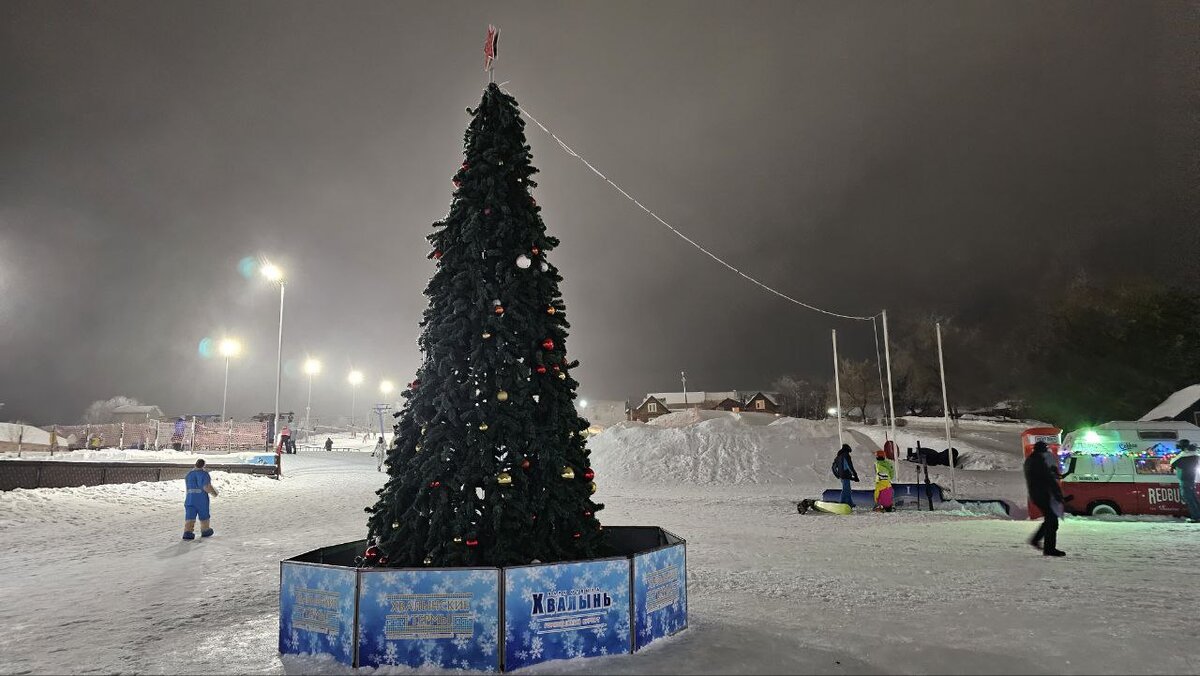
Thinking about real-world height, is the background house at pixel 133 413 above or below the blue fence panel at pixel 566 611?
above

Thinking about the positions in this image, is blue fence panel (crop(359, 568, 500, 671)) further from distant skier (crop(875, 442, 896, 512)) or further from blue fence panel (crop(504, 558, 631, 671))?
distant skier (crop(875, 442, 896, 512))

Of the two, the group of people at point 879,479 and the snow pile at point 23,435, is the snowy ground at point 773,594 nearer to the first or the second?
the group of people at point 879,479

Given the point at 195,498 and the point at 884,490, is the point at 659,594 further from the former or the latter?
the point at 884,490

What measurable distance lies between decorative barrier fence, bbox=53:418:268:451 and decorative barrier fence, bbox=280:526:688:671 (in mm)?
40261

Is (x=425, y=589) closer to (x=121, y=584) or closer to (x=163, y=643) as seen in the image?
(x=163, y=643)

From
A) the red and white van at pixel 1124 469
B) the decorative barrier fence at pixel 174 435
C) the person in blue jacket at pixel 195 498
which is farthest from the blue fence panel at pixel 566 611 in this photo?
the decorative barrier fence at pixel 174 435

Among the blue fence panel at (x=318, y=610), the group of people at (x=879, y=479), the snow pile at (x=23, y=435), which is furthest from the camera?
the snow pile at (x=23, y=435)

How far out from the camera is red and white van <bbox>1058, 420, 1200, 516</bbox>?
1518 cm

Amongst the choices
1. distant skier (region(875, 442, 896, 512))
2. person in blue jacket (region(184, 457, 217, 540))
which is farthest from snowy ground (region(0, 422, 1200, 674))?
distant skier (region(875, 442, 896, 512))

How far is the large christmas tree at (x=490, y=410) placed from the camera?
6.08m

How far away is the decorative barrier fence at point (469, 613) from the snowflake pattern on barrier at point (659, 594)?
0.09 ft

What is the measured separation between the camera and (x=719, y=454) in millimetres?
30406

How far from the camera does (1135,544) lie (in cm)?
1138

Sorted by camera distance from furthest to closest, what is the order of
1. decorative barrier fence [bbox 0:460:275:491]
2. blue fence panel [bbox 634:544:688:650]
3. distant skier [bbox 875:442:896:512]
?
decorative barrier fence [bbox 0:460:275:491], distant skier [bbox 875:442:896:512], blue fence panel [bbox 634:544:688:650]
